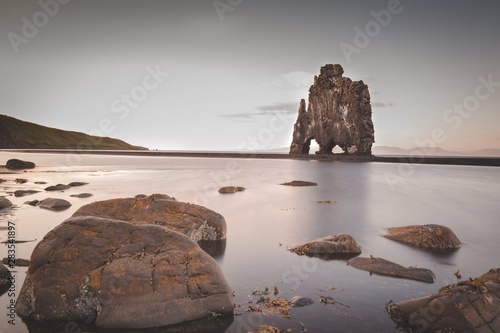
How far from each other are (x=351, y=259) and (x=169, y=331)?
717cm

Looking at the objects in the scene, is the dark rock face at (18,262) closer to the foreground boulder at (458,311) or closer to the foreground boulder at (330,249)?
the foreground boulder at (330,249)

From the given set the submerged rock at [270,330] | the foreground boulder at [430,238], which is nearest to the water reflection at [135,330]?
the submerged rock at [270,330]

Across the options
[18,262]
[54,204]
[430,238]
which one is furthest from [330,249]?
[54,204]

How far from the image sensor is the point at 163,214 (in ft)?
43.7

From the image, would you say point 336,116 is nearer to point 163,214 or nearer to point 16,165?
point 16,165

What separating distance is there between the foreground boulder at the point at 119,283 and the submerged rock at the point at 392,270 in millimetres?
5330

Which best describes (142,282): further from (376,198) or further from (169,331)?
(376,198)

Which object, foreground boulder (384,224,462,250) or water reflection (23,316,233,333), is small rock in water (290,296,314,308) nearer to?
water reflection (23,316,233,333)

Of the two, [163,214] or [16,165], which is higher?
[163,214]

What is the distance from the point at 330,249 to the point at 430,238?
4991 mm

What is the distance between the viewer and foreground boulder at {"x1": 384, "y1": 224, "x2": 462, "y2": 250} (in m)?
14.0

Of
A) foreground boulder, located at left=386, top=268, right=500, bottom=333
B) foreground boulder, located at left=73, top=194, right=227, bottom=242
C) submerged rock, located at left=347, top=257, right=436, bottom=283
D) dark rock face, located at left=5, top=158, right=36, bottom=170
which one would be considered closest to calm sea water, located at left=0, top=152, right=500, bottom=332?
submerged rock, located at left=347, top=257, right=436, bottom=283

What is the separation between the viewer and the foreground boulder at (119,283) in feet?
24.1

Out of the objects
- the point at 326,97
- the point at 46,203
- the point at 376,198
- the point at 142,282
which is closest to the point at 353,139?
the point at 326,97
